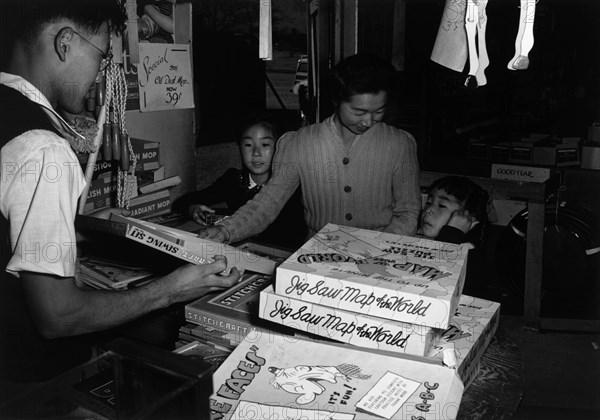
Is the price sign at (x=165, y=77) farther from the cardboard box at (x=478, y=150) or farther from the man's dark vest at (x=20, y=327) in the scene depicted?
the cardboard box at (x=478, y=150)

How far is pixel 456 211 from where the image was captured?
9.52ft

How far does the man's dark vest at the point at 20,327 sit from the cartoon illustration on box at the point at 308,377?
0.63 meters

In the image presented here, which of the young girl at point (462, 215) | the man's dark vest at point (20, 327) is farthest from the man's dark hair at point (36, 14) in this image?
the young girl at point (462, 215)

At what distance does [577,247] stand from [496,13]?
7.24ft

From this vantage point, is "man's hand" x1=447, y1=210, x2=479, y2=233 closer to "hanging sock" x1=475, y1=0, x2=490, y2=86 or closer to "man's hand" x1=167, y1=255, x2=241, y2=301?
"hanging sock" x1=475, y1=0, x2=490, y2=86

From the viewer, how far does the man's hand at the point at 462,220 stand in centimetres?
288

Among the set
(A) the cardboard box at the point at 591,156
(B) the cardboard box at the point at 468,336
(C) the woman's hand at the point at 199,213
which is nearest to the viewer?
(B) the cardboard box at the point at 468,336

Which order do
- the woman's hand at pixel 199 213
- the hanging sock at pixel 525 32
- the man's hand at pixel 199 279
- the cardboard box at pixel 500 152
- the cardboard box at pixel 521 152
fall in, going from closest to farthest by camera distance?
the hanging sock at pixel 525 32, the man's hand at pixel 199 279, the woman's hand at pixel 199 213, the cardboard box at pixel 521 152, the cardboard box at pixel 500 152

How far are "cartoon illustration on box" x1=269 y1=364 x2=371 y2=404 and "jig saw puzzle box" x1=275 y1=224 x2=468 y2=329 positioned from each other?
0.46ft

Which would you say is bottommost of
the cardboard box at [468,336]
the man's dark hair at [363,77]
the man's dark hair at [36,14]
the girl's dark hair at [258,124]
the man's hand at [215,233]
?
the cardboard box at [468,336]

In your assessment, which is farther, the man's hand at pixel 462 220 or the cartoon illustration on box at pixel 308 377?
the man's hand at pixel 462 220

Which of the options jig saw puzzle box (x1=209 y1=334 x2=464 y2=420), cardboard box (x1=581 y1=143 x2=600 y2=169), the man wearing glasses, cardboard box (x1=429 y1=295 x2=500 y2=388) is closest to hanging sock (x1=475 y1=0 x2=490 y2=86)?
cardboard box (x1=429 y1=295 x2=500 y2=388)

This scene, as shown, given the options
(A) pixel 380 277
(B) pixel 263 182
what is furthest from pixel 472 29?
(B) pixel 263 182

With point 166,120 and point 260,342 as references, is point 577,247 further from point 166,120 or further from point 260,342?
point 260,342
